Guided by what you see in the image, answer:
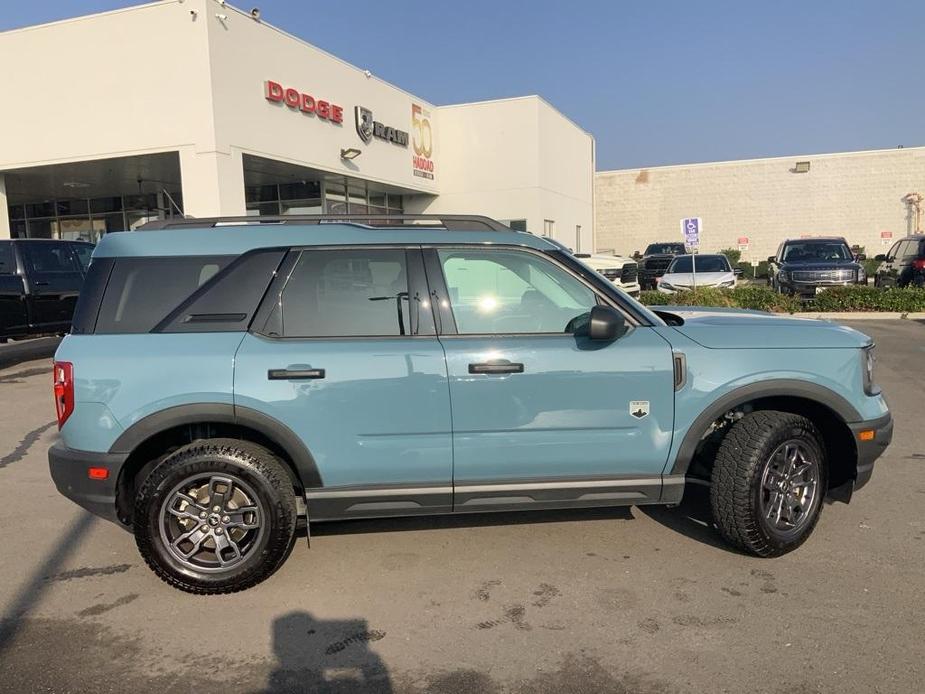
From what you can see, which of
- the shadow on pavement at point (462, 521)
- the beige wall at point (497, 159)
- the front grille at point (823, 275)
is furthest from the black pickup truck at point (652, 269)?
the shadow on pavement at point (462, 521)

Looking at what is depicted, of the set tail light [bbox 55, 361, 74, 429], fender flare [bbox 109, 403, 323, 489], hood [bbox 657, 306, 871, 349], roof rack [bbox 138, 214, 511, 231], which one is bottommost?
fender flare [bbox 109, 403, 323, 489]

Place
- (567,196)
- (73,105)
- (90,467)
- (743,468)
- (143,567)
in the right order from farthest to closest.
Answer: (567,196) < (73,105) < (143,567) < (743,468) < (90,467)

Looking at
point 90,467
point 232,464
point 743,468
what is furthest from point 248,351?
point 743,468

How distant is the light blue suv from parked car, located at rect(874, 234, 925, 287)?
1588 cm

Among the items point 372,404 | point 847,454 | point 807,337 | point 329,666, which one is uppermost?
point 807,337

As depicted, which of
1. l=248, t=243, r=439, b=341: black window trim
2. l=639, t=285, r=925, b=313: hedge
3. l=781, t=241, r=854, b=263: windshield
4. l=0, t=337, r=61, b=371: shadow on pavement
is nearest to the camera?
l=248, t=243, r=439, b=341: black window trim

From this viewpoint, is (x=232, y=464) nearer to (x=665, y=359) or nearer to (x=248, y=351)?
(x=248, y=351)

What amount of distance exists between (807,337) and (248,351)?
306 centimetres

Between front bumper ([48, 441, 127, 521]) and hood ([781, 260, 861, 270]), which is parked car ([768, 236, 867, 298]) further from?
front bumper ([48, 441, 127, 521])

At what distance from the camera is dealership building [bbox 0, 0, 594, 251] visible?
567 inches

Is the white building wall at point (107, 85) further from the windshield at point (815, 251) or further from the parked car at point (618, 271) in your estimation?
the windshield at point (815, 251)

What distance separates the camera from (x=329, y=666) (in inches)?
115

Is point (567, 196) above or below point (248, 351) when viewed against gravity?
above

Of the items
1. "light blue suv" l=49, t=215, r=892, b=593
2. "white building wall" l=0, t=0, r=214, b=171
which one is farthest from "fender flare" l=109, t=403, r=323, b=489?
"white building wall" l=0, t=0, r=214, b=171
